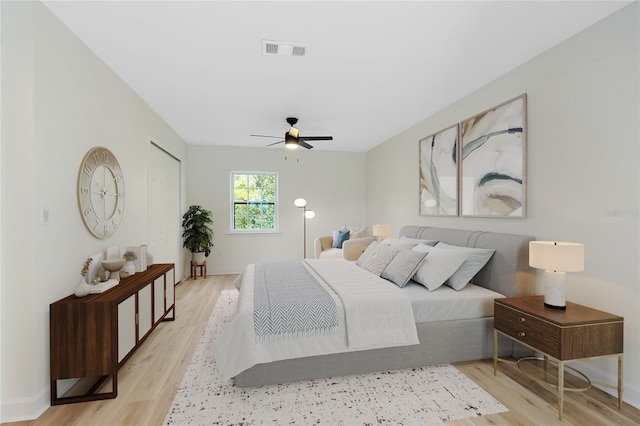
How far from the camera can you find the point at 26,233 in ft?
6.37

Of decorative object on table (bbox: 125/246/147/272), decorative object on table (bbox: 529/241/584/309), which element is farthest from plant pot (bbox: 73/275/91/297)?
decorative object on table (bbox: 529/241/584/309)

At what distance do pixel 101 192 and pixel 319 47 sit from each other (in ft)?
7.49

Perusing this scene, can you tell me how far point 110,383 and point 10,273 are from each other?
1055 millimetres

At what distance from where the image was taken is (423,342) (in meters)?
2.54

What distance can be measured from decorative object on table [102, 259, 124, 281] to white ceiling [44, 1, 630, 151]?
5.85 ft

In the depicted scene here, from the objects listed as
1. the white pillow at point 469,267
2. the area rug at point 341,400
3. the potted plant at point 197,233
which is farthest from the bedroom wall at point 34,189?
the potted plant at point 197,233

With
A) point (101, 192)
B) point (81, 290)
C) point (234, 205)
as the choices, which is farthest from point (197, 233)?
point (81, 290)

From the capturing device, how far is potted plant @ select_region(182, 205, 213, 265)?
18.8ft

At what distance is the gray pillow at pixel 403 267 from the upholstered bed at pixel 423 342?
0.35 ft

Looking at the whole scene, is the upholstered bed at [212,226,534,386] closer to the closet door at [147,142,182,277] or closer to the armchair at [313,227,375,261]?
the armchair at [313,227,375,261]

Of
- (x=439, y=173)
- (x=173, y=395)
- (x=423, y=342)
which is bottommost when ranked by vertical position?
(x=173, y=395)

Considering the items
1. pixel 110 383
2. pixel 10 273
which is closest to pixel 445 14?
pixel 10 273

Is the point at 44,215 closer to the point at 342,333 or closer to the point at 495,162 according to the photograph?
the point at 342,333

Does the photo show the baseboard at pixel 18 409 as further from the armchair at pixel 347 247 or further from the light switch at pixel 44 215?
the armchair at pixel 347 247
